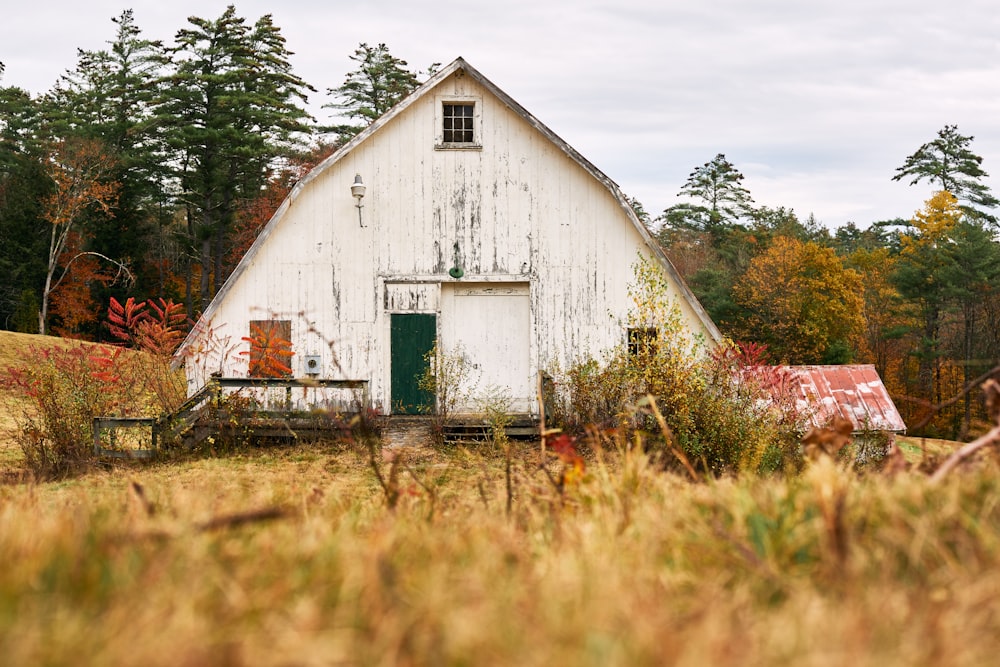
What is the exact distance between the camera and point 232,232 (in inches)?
1751

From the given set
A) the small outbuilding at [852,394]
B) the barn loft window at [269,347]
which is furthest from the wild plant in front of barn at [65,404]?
the small outbuilding at [852,394]

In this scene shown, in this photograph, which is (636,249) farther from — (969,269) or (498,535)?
(969,269)

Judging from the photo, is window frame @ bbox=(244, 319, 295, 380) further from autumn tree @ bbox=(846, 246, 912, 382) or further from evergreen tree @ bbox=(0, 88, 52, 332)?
autumn tree @ bbox=(846, 246, 912, 382)

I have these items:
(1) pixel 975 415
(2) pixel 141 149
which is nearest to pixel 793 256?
(1) pixel 975 415

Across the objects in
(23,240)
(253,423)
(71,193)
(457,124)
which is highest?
(71,193)

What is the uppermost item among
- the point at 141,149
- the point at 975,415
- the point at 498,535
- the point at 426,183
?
the point at 141,149

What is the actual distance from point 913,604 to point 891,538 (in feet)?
1.57

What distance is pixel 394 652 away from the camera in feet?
6.27

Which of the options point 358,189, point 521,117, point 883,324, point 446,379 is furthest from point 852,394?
point 883,324

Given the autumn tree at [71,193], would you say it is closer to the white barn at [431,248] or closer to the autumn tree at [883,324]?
the white barn at [431,248]

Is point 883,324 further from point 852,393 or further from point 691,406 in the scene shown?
point 691,406

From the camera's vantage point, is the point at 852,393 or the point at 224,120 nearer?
the point at 852,393

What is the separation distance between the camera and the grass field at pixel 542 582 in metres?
1.91

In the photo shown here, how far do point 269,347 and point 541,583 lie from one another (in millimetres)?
12263
